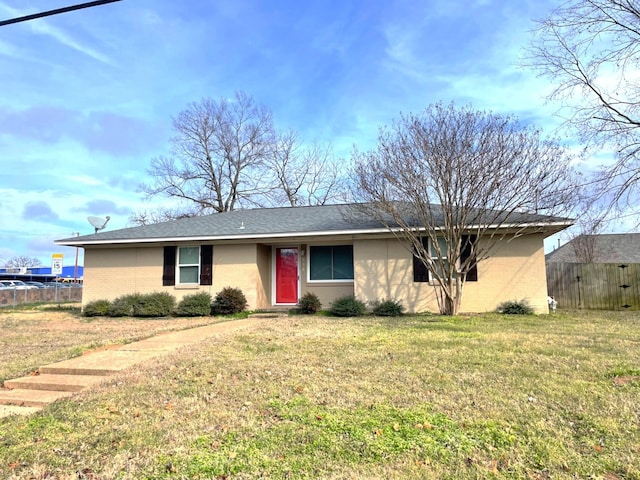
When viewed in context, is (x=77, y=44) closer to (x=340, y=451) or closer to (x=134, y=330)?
(x=134, y=330)

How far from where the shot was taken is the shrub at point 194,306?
12961mm

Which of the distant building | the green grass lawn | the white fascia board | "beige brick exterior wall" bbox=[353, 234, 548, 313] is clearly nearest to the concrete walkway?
the green grass lawn

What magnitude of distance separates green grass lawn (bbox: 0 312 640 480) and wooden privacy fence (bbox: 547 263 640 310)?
9634 mm

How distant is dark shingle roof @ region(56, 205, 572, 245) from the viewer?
12.8 meters

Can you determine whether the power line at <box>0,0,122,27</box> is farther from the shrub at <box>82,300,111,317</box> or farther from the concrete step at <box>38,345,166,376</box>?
the shrub at <box>82,300,111,317</box>

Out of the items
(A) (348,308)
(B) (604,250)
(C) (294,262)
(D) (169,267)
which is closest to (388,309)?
(A) (348,308)

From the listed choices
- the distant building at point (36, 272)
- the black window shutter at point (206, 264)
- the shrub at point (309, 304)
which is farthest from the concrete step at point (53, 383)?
the distant building at point (36, 272)

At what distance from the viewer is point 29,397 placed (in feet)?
15.9

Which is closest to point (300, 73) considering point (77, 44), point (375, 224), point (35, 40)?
point (375, 224)

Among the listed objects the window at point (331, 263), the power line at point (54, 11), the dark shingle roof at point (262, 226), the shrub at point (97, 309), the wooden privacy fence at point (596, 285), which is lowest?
the shrub at point (97, 309)

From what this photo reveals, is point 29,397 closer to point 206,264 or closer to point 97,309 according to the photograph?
point 206,264

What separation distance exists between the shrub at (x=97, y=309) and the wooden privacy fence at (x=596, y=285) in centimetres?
1554

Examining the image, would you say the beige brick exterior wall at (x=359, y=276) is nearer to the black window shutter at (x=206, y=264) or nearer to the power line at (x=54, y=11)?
the black window shutter at (x=206, y=264)

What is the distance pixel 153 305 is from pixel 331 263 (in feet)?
19.2
